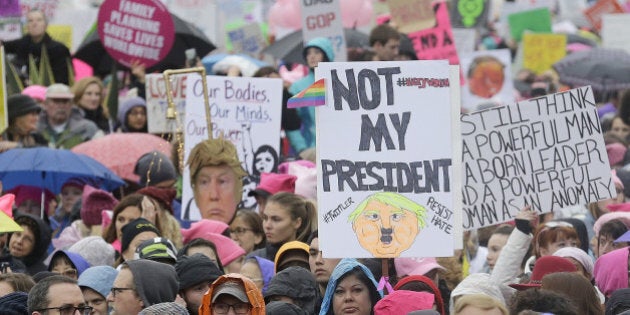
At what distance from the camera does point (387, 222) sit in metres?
9.70

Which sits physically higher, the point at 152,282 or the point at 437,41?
the point at 437,41

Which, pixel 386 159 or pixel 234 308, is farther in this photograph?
pixel 386 159

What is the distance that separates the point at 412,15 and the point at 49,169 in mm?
6921

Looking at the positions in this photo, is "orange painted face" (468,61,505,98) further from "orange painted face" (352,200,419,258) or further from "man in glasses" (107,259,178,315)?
"man in glasses" (107,259,178,315)

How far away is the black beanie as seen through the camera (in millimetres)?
10672

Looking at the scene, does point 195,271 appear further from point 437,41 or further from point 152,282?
point 437,41

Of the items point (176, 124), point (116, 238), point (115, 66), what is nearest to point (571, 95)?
point (116, 238)

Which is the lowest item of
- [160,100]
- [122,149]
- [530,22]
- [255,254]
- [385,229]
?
[255,254]

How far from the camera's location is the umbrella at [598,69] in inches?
830

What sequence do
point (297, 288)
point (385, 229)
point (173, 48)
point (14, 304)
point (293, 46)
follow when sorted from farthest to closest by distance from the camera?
1. point (293, 46)
2. point (173, 48)
3. point (385, 229)
4. point (297, 288)
5. point (14, 304)

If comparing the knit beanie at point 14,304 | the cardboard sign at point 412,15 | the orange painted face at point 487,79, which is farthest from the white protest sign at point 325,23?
the knit beanie at point 14,304

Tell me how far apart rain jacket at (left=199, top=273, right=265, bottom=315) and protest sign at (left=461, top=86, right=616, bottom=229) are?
9.95ft

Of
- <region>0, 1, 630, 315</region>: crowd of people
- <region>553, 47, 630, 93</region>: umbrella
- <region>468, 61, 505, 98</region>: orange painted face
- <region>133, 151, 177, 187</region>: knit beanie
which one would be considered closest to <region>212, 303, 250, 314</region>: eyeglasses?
<region>0, 1, 630, 315</region>: crowd of people

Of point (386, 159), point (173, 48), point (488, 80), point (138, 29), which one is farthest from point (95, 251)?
point (488, 80)
